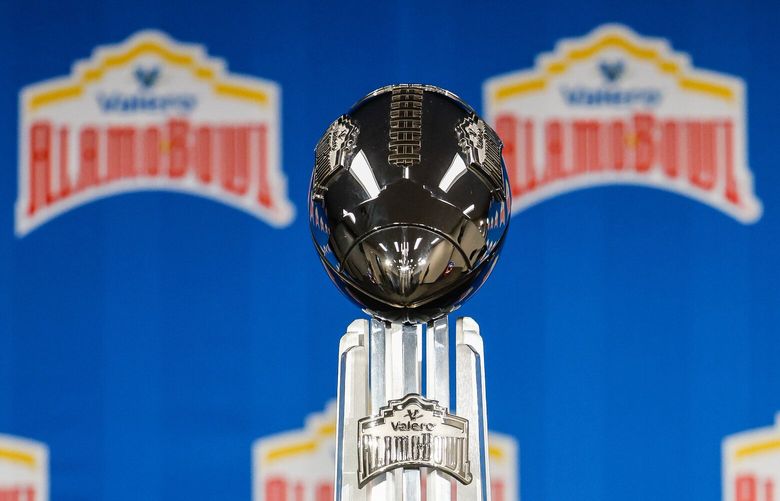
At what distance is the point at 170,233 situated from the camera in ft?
7.05

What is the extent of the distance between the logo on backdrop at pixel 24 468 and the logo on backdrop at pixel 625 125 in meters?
1.13

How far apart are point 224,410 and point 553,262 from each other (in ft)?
2.47

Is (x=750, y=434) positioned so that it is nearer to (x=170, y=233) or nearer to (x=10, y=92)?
(x=170, y=233)

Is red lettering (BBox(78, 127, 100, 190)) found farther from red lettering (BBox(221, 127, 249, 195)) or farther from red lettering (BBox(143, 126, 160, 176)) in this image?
red lettering (BBox(221, 127, 249, 195))

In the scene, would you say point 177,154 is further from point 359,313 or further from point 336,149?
point 336,149

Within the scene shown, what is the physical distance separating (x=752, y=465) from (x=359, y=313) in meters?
0.87

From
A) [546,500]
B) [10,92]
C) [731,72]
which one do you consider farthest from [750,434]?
[10,92]

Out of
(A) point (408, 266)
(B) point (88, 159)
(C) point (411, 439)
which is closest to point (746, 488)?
(C) point (411, 439)

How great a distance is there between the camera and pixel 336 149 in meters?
1.16

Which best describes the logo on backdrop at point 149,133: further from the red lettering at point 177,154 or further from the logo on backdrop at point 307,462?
the logo on backdrop at point 307,462

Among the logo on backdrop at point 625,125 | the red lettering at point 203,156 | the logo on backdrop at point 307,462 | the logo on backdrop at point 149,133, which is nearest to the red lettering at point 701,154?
the logo on backdrop at point 625,125

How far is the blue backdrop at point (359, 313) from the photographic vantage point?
2098mm

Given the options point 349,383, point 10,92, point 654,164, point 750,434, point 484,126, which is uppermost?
point 10,92

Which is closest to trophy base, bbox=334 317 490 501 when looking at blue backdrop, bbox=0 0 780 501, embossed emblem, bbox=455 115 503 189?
embossed emblem, bbox=455 115 503 189
